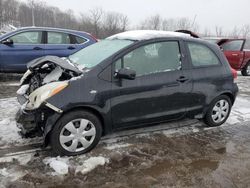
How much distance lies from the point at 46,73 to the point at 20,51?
4.29m

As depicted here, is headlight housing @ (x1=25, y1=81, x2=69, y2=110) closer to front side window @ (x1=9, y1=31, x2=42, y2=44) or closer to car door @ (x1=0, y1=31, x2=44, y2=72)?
car door @ (x1=0, y1=31, x2=44, y2=72)

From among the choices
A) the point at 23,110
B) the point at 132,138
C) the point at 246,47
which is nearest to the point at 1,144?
the point at 23,110

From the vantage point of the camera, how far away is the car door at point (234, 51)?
11172mm

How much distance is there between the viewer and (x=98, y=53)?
4.36m

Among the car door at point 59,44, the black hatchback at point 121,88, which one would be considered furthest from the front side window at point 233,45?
the black hatchback at point 121,88

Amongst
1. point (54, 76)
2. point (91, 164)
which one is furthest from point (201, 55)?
point (91, 164)

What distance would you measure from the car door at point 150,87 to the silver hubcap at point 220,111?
79cm

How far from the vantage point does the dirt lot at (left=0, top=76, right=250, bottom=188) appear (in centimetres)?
337

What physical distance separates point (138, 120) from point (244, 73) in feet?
29.2

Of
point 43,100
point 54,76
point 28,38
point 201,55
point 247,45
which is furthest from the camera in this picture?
point 247,45

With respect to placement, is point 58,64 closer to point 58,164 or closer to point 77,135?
point 77,135

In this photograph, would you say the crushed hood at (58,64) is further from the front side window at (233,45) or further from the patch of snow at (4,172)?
the front side window at (233,45)

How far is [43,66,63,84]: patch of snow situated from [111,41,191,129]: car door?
749 mm

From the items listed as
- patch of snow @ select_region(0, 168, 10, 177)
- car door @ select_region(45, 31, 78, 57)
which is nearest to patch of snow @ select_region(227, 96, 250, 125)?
patch of snow @ select_region(0, 168, 10, 177)
